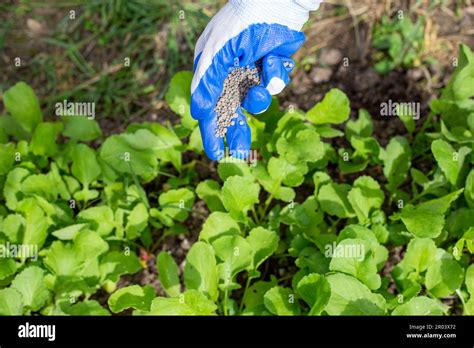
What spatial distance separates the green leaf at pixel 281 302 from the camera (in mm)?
1860

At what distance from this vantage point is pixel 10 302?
6.18ft

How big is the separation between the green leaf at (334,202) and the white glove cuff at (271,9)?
546 millimetres

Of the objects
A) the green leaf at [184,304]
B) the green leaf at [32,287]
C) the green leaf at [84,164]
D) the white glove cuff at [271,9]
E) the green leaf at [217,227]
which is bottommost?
the green leaf at [184,304]

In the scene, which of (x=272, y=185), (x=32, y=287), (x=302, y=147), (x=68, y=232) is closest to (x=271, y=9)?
(x=302, y=147)

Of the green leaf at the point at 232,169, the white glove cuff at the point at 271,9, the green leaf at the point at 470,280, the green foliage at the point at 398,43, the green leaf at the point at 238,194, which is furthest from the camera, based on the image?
the green foliage at the point at 398,43

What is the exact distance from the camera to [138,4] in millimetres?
2775

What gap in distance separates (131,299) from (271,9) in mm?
874

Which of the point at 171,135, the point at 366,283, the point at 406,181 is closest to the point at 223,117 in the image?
the point at 171,135

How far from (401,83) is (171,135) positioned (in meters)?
0.91

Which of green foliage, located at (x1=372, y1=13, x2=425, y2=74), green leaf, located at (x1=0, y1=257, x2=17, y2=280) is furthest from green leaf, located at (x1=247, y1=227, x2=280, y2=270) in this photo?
green foliage, located at (x1=372, y1=13, x2=425, y2=74)

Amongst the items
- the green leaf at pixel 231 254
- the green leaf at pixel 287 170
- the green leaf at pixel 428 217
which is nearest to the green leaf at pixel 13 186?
the green leaf at pixel 231 254
